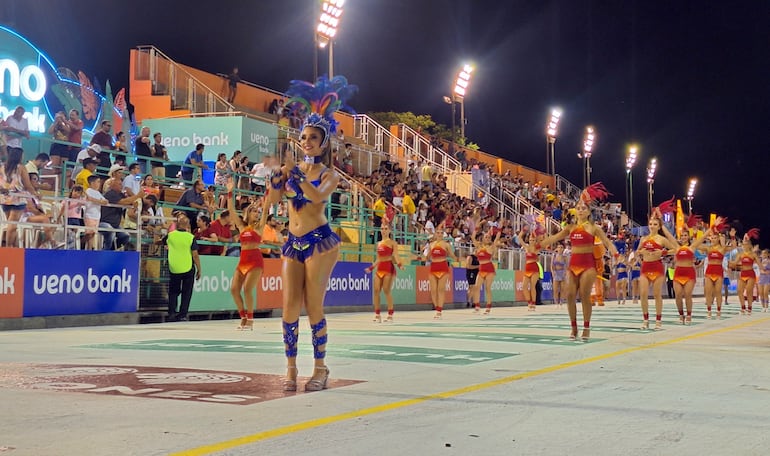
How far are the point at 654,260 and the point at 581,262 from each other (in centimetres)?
494

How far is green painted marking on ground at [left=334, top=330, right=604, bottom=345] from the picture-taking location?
1307 cm

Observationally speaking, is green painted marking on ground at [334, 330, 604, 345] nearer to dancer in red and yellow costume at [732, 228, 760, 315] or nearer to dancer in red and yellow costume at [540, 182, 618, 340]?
dancer in red and yellow costume at [540, 182, 618, 340]

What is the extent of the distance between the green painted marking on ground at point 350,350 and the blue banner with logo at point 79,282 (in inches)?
179

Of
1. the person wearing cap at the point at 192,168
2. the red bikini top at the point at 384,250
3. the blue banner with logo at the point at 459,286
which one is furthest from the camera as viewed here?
the blue banner with logo at the point at 459,286

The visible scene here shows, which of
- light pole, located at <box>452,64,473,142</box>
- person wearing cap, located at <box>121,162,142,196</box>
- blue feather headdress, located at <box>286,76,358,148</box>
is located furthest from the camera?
light pole, located at <box>452,64,473,142</box>

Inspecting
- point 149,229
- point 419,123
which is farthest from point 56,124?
point 419,123

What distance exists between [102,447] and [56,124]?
1693 centimetres

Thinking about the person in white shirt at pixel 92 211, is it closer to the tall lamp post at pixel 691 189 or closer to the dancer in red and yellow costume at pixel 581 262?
the dancer in red and yellow costume at pixel 581 262

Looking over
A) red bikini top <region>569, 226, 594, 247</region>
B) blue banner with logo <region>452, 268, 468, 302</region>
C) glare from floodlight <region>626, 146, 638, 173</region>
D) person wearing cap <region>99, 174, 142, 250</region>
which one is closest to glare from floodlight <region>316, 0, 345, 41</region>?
blue banner with logo <region>452, 268, 468, 302</region>

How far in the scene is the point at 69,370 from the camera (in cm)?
793

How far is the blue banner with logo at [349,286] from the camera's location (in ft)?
78.4

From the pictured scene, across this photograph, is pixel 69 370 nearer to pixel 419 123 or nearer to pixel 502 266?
pixel 502 266

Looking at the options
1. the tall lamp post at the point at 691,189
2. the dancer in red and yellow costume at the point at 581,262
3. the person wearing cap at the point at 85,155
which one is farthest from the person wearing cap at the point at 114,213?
the tall lamp post at the point at 691,189

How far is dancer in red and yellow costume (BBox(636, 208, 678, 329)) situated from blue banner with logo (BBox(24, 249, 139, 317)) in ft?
34.9
